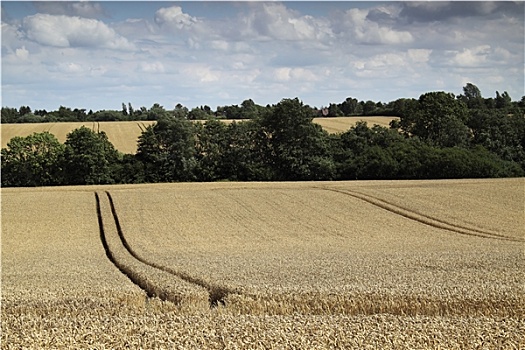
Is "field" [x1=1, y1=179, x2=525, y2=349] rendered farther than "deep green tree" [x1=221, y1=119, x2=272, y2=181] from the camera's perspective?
No

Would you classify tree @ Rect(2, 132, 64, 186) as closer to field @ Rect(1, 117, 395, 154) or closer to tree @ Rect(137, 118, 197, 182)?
tree @ Rect(137, 118, 197, 182)

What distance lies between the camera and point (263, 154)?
73688mm

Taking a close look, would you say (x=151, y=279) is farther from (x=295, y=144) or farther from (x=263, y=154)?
(x=263, y=154)

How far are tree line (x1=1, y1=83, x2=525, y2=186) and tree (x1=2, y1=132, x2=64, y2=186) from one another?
4.0 inches

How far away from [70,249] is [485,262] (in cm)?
1802

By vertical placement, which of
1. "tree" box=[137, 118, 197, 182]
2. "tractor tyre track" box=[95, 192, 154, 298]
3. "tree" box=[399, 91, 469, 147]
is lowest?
"tractor tyre track" box=[95, 192, 154, 298]

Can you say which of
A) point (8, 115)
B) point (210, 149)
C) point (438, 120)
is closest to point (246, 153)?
point (210, 149)

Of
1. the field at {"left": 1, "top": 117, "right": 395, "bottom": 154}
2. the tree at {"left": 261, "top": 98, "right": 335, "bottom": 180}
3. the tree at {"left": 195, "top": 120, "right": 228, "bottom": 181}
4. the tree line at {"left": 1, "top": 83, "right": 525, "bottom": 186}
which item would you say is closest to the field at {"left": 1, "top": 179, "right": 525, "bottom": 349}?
the tree line at {"left": 1, "top": 83, "right": 525, "bottom": 186}

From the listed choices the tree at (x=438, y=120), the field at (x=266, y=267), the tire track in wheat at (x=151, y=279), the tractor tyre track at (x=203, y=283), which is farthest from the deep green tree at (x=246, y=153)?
the tractor tyre track at (x=203, y=283)

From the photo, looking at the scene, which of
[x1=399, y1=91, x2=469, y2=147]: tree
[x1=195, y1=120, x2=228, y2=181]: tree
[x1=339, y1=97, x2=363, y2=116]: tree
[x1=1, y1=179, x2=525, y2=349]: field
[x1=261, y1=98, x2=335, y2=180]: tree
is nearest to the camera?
[x1=1, y1=179, x2=525, y2=349]: field

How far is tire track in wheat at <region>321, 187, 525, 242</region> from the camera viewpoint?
3419 cm

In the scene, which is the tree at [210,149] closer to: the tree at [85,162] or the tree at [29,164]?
the tree at [85,162]

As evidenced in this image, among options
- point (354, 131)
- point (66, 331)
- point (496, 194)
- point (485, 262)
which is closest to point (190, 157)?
point (354, 131)

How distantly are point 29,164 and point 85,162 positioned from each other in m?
5.86
